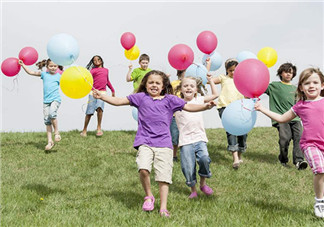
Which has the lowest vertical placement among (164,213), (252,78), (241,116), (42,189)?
(42,189)

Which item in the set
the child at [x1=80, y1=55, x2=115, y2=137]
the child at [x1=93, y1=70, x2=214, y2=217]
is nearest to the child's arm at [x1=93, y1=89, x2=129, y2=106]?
the child at [x1=93, y1=70, x2=214, y2=217]

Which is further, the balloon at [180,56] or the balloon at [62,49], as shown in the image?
the balloon at [180,56]

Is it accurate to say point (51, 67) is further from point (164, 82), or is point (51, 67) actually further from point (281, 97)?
point (281, 97)

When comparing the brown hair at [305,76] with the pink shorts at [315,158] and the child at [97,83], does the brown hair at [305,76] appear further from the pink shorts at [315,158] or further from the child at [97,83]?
the child at [97,83]

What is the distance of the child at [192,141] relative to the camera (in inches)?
203

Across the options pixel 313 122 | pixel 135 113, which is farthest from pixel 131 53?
pixel 313 122

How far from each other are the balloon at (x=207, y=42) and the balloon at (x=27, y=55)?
3858 mm

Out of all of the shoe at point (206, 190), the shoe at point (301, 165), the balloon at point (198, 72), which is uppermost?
the balloon at point (198, 72)

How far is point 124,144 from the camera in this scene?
9570mm

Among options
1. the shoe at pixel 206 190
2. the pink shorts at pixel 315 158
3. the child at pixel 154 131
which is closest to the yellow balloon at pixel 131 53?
the child at pixel 154 131

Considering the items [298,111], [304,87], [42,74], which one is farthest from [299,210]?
[42,74]

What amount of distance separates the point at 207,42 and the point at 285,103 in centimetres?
220

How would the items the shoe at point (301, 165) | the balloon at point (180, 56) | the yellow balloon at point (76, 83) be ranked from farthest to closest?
the shoe at point (301, 165)
the balloon at point (180, 56)
the yellow balloon at point (76, 83)

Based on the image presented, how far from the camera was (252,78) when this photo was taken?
4328 mm
